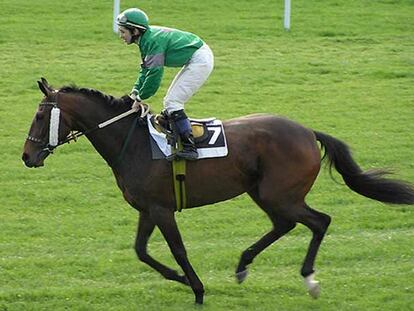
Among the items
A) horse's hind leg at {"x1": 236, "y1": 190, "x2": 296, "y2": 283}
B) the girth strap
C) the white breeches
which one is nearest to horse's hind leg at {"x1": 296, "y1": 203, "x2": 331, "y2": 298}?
horse's hind leg at {"x1": 236, "y1": 190, "x2": 296, "y2": 283}

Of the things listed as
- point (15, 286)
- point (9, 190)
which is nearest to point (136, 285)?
point (15, 286)

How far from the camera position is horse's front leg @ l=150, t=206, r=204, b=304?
901cm

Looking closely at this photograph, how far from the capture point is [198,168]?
9.20 m

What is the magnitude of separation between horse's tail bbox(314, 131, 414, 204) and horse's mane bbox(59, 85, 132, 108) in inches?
70.9

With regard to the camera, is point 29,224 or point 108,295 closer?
point 108,295

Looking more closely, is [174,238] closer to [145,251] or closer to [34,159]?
[145,251]

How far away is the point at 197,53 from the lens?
9.34 m

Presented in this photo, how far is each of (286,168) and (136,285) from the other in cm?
172

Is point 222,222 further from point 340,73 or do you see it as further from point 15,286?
point 340,73

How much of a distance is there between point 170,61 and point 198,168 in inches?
37.7

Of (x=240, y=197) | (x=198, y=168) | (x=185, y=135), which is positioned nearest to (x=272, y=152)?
(x=198, y=168)

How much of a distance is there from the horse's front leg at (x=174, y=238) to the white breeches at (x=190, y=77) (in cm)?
94

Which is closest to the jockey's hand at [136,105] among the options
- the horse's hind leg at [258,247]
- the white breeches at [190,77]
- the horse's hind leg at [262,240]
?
the white breeches at [190,77]

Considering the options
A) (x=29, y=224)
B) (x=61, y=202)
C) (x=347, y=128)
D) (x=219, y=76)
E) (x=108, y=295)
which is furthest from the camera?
(x=219, y=76)
